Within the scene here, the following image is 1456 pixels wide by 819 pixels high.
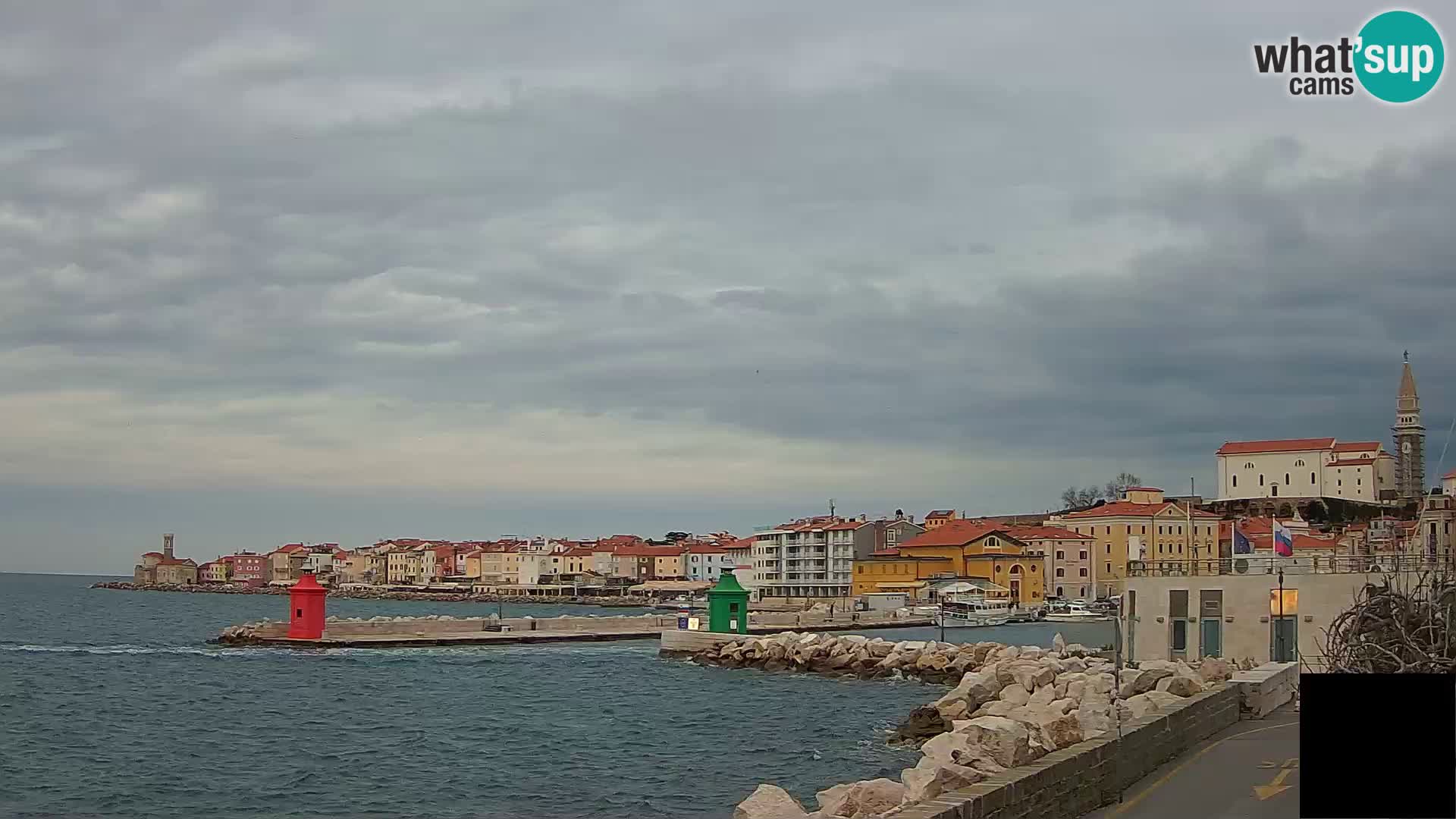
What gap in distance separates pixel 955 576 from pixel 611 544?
242 ft

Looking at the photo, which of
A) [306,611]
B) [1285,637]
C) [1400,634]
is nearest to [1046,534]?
[306,611]

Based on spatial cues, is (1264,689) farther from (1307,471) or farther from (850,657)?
(1307,471)

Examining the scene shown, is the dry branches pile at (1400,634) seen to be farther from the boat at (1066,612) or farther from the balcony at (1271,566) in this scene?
the boat at (1066,612)

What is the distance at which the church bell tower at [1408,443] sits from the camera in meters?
133

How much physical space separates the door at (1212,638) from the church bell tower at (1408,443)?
4380 inches

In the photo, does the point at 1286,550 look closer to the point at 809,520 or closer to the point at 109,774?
the point at 109,774

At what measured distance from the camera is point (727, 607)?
59.4 m

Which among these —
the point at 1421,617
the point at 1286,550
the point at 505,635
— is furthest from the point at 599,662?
the point at 1421,617

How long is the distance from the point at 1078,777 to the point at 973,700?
17.8 meters

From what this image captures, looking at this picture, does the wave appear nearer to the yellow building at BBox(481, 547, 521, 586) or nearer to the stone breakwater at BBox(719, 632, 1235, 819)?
the stone breakwater at BBox(719, 632, 1235, 819)

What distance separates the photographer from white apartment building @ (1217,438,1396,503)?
132 m

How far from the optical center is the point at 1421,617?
50.2 ft

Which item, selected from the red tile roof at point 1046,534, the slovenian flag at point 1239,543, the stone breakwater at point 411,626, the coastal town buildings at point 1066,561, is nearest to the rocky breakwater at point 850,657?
the slovenian flag at point 1239,543

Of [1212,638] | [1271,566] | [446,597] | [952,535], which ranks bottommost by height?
[446,597]
